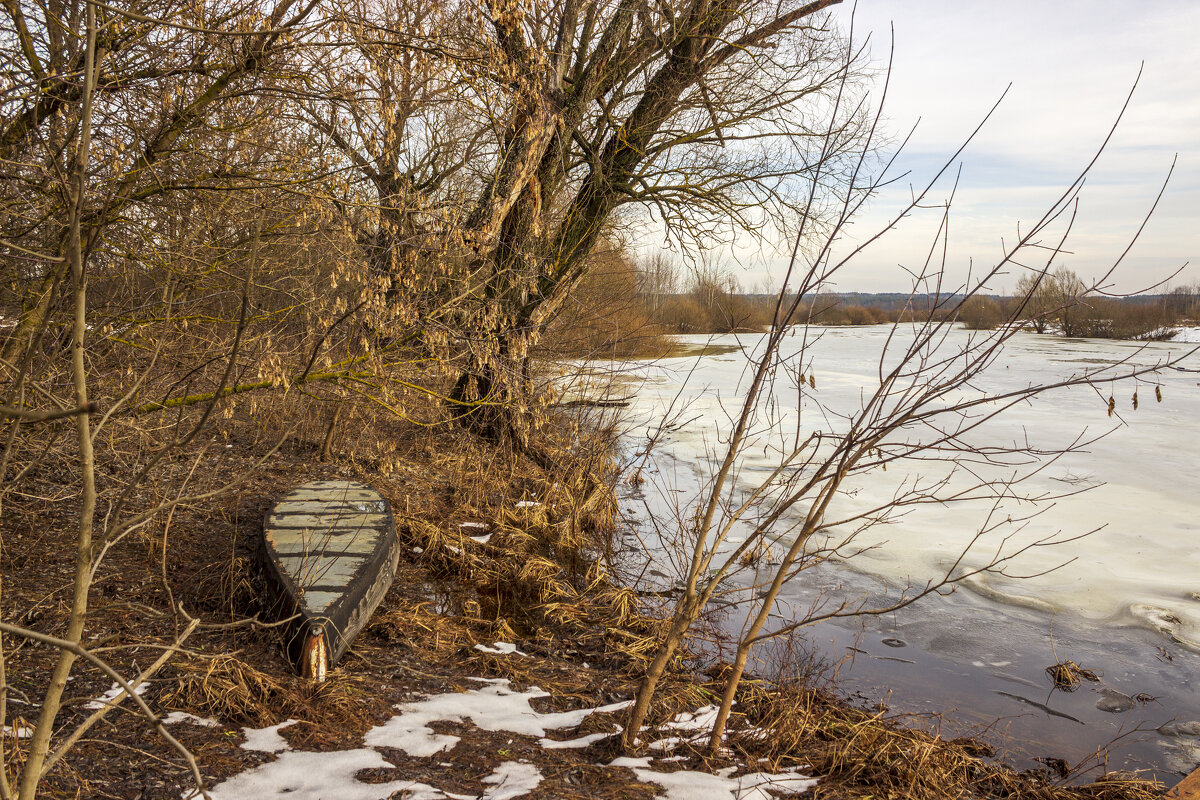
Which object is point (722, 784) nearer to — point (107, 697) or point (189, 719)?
→ point (189, 719)

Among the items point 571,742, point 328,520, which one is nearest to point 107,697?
point 571,742

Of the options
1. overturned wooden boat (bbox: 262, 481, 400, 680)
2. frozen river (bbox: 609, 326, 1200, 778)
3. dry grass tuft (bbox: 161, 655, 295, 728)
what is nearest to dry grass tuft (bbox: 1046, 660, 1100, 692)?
frozen river (bbox: 609, 326, 1200, 778)

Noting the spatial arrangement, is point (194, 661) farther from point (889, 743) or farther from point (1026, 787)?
point (1026, 787)

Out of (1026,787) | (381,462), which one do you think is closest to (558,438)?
(381,462)

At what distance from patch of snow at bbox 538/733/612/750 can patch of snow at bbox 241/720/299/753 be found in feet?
3.97

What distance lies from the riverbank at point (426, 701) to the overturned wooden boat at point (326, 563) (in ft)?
0.60

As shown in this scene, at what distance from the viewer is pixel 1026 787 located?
3744 mm

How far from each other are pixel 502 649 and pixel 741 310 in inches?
566

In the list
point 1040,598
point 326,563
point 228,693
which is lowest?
point 1040,598

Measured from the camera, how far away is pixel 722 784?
3453 mm

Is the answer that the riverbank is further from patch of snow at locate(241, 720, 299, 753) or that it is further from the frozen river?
the frozen river

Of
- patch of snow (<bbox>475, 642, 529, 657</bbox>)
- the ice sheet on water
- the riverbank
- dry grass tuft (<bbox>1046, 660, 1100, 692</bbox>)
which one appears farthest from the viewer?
the ice sheet on water

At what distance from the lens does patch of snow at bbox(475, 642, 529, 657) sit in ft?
17.2

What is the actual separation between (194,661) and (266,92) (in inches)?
135
